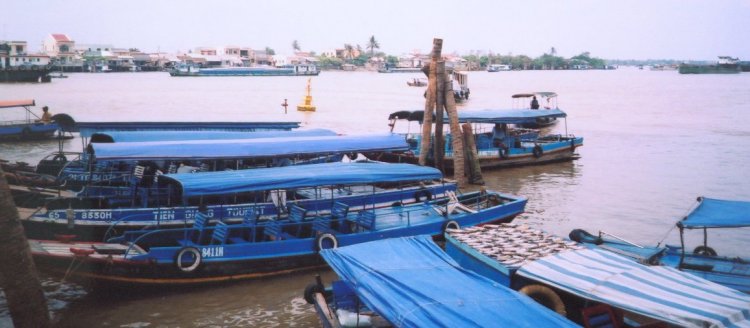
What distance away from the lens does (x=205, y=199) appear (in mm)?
14062

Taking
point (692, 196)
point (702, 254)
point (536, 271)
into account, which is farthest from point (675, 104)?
point (536, 271)

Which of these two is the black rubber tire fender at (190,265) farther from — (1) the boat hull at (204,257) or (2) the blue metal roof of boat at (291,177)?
(2) the blue metal roof of boat at (291,177)

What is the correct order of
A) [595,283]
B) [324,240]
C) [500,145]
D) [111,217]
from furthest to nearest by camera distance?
[500,145]
[111,217]
[324,240]
[595,283]

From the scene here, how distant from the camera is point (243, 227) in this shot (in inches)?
472

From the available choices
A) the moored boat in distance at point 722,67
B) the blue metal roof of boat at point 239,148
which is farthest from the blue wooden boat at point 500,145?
the moored boat in distance at point 722,67

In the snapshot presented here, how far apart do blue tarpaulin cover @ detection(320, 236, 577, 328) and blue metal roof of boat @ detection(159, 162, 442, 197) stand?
3.66 m

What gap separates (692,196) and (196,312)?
17.3 meters

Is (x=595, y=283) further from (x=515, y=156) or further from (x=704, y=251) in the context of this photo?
(x=515, y=156)

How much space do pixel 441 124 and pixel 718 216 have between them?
1048cm

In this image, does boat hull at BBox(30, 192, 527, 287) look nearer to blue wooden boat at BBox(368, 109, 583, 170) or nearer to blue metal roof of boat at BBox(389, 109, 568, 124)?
blue wooden boat at BBox(368, 109, 583, 170)

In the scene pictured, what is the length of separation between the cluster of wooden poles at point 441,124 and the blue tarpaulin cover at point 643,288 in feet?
35.2

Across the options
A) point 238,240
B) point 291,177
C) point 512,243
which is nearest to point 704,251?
point 512,243

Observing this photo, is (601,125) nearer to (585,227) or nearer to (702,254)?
(585,227)

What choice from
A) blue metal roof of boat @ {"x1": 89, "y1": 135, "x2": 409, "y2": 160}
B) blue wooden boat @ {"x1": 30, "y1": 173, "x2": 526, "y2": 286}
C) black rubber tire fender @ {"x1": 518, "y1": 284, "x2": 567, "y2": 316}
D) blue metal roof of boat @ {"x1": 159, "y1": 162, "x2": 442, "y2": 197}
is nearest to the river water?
blue wooden boat @ {"x1": 30, "y1": 173, "x2": 526, "y2": 286}
